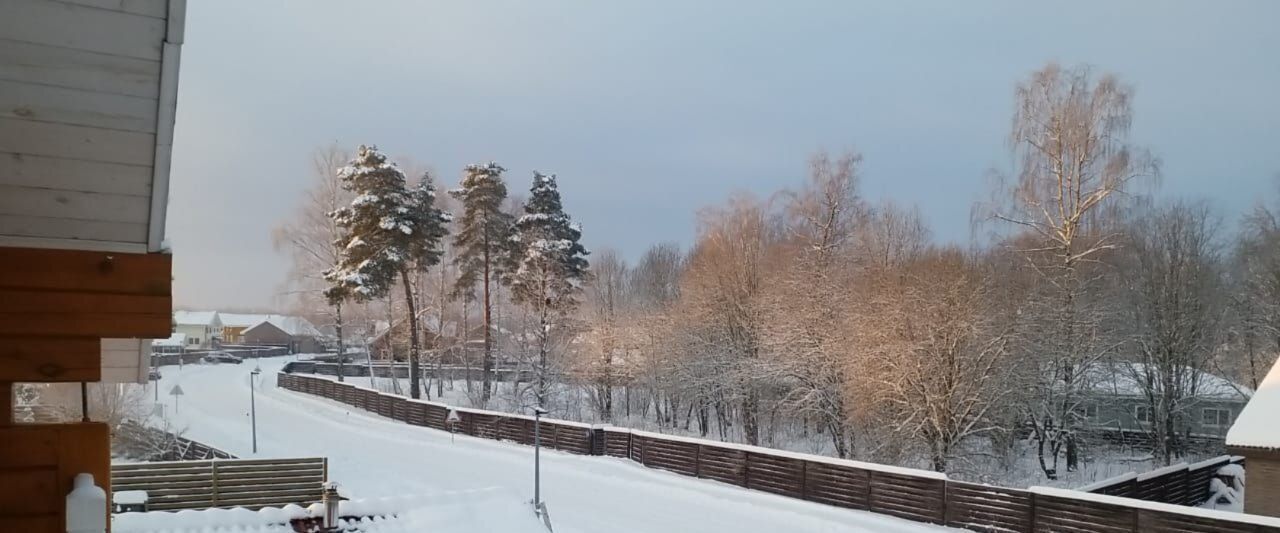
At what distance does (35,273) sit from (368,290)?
81.8 ft

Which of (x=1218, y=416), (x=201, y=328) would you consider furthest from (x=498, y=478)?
(x=201, y=328)

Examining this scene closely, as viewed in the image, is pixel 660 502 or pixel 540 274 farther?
pixel 540 274

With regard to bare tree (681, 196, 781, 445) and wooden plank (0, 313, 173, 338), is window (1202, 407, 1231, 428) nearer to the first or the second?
bare tree (681, 196, 781, 445)

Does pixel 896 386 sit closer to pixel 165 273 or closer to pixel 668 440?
pixel 668 440

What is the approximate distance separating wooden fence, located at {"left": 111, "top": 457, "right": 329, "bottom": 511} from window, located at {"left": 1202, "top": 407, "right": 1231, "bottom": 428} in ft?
89.7

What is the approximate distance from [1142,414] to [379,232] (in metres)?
28.2

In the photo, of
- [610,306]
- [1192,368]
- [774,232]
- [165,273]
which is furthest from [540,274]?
[165,273]

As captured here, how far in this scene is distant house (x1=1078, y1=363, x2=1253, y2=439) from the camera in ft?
76.7

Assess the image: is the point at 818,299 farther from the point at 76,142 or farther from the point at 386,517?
the point at 76,142

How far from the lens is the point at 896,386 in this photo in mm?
17000

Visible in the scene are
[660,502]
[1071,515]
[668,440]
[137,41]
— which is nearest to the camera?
[137,41]

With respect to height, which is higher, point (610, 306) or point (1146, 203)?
point (1146, 203)

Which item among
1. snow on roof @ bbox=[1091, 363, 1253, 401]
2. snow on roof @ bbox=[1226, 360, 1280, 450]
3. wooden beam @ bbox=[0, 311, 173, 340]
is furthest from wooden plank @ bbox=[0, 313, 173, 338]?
snow on roof @ bbox=[1091, 363, 1253, 401]

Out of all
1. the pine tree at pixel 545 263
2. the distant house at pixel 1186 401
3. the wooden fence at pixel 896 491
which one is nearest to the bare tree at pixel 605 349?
the pine tree at pixel 545 263
